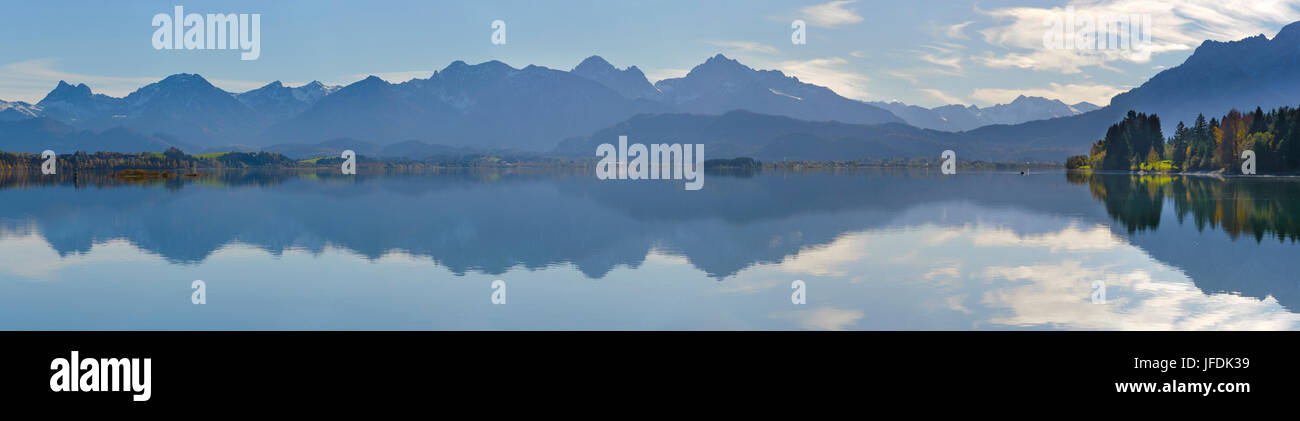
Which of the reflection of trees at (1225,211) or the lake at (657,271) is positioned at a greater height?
the reflection of trees at (1225,211)

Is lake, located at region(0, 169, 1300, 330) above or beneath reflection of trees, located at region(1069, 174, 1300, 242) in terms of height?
beneath

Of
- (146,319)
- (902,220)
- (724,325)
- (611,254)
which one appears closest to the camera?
(724,325)

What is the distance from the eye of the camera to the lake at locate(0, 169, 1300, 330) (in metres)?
26.8

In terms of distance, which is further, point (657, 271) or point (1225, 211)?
point (1225, 211)

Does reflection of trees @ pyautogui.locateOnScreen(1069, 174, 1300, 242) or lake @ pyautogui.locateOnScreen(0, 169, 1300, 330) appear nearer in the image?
lake @ pyautogui.locateOnScreen(0, 169, 1300, 330)

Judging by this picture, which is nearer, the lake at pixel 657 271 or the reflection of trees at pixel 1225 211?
the lake at pixel 657 271

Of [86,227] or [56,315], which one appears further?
[86,227]

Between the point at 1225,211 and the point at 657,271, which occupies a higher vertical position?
the point at 1225,211

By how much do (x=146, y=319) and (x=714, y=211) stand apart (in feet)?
182

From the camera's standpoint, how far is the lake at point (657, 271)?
26766mm

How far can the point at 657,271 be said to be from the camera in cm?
3647
